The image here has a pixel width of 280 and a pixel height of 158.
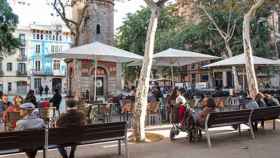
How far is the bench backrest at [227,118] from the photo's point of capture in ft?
28.1

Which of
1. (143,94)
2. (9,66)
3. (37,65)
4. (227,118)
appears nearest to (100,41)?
(143,94)

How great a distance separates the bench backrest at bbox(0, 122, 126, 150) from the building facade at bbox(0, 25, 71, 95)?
60320mm

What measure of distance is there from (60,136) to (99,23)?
69.5 feet

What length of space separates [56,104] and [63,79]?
2283 inches

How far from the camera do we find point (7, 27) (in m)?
30.0

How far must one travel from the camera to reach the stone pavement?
25.1 feet

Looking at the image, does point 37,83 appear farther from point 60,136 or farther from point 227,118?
point 60,136

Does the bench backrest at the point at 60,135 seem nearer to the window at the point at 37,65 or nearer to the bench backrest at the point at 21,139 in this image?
the bench backrest at the point at 21,139

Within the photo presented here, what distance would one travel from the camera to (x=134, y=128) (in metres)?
9.49

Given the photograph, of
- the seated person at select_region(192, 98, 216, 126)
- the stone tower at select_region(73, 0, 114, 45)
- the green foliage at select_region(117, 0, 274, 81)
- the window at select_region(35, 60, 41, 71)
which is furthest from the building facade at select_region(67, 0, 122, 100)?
the window at select_region(35, 60, 41, 71)

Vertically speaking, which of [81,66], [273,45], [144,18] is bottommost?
[81,66]

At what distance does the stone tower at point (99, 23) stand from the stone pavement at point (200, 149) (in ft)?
60.1

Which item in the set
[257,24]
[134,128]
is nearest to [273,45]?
[257,24]

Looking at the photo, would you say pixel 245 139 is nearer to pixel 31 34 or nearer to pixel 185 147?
pixel 185 147
